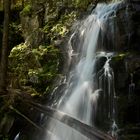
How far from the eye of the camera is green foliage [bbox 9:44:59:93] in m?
13.8

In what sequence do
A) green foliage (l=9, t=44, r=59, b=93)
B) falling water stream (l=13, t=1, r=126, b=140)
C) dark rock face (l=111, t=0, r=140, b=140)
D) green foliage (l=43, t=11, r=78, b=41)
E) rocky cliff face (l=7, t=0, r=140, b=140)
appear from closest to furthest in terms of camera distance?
1. dark rock face (l=111, t=0, r=140, b=140)
2. rocky cliff face (l=7, t=0, r=140, b=140)
3. falling water stream (l=13, t=1, r=126, b=140)
4. green foliage (l=9, t=44, r=59, b=93)
5. green foliage (l=43, t=11, r=78, b=41)

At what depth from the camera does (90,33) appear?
1430cm

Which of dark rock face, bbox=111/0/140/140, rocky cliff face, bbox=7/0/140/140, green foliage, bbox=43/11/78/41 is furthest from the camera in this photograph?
green foliage, bbox=43/11/78/41

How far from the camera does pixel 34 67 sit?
1566cm

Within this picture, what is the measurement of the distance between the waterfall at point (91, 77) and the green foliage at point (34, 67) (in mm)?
897

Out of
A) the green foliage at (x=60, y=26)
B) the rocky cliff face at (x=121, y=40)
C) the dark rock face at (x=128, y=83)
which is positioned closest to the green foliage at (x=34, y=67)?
the rocky cliff face at (x=121, y=40)

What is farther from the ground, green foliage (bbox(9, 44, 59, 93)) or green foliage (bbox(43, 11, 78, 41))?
green foliage (bbox(43, 11, 78, 41))

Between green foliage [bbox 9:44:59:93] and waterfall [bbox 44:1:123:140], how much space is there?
2.94 feet

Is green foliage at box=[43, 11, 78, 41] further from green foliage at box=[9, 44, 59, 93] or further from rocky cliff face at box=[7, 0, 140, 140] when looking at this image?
green foliage at box=[9, 44, 59, 93]

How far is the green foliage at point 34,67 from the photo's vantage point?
1381cm

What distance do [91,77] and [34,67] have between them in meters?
4.42

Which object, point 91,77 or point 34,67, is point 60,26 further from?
point 91,77

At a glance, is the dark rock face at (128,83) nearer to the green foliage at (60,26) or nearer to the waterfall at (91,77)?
the waterfall at (91,77)

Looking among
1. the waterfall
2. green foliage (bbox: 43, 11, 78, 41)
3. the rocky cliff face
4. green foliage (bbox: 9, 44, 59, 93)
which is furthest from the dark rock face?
green foliage (bbox: 43, 11, 78, 41)
